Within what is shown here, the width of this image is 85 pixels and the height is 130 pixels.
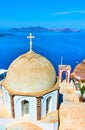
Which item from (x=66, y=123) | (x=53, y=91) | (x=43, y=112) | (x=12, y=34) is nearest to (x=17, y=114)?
(x=43, y=112)

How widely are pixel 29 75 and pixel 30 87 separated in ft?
2.21

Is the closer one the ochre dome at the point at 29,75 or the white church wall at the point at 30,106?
the ochre dome at the point at 29,75

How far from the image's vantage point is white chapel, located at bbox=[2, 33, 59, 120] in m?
10.2

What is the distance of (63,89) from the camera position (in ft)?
59.2

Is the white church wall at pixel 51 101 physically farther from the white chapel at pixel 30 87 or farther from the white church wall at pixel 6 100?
the white church wall at pixel 6 100

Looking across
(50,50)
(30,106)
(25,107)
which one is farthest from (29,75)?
(50,50)

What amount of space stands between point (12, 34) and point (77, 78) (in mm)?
94040

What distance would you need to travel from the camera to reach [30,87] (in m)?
10.2

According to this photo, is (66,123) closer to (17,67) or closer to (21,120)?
(21,120)

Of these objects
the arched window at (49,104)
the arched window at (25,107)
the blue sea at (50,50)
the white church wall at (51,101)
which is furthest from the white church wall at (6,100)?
the blue sea at (50,50)

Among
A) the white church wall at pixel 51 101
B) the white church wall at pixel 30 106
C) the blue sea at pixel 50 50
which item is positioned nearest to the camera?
the white church wall at pixel 30 106

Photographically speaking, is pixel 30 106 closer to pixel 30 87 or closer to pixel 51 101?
pixel 30 87

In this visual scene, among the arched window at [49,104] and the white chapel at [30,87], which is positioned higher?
the white chapel at [30,87]

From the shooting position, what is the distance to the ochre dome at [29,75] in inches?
400
